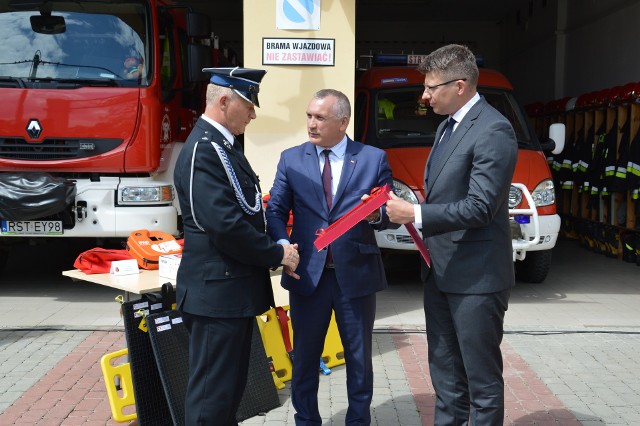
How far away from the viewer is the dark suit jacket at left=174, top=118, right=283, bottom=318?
10.5 feet

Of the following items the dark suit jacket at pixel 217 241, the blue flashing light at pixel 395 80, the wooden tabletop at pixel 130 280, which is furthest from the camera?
the blue flashing light at pixel 395 80

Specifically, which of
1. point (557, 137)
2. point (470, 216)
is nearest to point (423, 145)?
point (557, 137)

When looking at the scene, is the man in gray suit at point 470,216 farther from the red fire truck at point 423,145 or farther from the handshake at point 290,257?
the red fire truck at point 423,145

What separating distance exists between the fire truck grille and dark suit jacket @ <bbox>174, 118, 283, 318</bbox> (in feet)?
13.6

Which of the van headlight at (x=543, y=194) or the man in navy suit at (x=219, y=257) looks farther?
the van headlight at (x=543, y=194)

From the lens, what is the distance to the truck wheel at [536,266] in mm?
8555

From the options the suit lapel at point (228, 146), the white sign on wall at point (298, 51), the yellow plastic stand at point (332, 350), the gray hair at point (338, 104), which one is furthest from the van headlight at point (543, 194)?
the suit lapel at point (228, 146)

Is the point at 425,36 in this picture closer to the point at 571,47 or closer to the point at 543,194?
the point at 571,47

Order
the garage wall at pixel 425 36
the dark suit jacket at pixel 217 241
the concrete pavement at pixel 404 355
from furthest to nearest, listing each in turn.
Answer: the garage wall at pixel 425 36
the concrete pavement at pixel 404 355
the dark suit jacket at pixel 217 241

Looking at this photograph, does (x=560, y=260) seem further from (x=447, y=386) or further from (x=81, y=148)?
(x=447, y=386)

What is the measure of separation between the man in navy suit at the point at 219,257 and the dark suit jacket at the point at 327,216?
1.72 feet

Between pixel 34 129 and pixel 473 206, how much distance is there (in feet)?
17.2

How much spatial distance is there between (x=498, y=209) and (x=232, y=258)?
120 centimetres

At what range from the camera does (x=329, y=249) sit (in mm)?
3967
